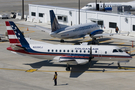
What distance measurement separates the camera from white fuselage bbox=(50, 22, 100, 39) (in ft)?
170

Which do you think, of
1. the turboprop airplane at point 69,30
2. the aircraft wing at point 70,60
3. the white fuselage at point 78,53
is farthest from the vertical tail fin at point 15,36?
the turboprop airplane at point 69,30

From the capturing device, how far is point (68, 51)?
37.1 m

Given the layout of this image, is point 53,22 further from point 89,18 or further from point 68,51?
point 89,18

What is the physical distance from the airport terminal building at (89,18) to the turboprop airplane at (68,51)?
27.3m

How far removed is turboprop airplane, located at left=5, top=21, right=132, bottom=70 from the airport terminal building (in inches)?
1075

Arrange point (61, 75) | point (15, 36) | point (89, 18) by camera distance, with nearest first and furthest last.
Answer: point (61, 75) < point (15, 36) < point (89, 18)

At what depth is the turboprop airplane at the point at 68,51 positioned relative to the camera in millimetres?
36625

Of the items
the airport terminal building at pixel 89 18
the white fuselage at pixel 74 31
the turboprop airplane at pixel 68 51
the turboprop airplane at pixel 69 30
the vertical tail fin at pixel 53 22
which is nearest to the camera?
the turboprop airplane at pixel 68 51

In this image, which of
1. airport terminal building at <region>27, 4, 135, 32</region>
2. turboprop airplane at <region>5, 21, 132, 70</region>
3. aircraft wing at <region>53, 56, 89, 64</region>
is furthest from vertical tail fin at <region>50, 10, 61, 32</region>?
airport terminal building at <region>27, 4, 135, 32</region>

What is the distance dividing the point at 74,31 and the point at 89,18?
1832cm

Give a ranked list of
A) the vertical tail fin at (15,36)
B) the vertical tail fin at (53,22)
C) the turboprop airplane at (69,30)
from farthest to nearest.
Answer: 1. the turboprop airplane at (69,30)
2. the vertical tail fin at (53,22)
3. the vertical tail fin at (15,36)

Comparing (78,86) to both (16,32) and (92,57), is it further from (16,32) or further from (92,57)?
(16,32)

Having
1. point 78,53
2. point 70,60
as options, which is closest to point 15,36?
point 70,60

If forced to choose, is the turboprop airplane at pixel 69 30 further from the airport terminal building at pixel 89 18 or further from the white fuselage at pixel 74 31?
the airport terminal building at pixel 89 18
